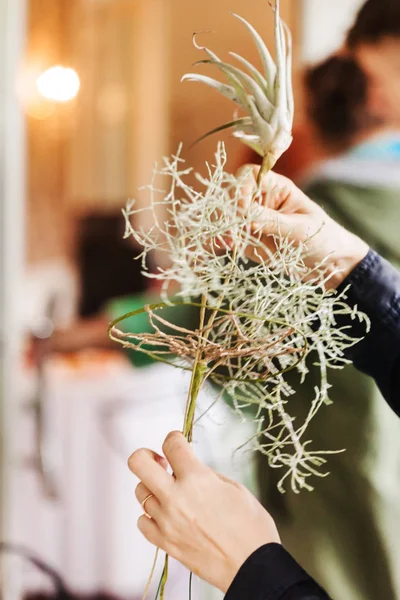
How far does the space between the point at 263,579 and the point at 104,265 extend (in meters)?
1.05

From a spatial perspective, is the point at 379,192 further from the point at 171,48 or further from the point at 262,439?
the point at 171,48

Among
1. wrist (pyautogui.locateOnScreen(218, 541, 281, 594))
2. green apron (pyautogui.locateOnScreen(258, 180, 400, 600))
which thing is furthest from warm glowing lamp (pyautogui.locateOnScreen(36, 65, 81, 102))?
wrist (pyautogui.locateOnScreen(218, 541, 281, 594))

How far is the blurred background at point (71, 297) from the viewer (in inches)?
49.1

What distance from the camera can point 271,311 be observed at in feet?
1.49

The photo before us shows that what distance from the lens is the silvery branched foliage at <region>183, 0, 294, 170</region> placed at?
43cm

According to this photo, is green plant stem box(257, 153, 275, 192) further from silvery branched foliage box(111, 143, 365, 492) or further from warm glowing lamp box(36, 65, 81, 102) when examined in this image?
warm glowing lamp box(36, 65, 81, 102)

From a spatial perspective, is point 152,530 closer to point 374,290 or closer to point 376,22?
point 374,290

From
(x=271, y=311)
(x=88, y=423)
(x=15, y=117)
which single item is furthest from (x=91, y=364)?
(x=271, y=311)

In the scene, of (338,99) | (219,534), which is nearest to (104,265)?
(338,99)

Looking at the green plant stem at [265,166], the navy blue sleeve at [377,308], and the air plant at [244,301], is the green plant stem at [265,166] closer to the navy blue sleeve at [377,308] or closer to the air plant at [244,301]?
the air plant at [244,301]

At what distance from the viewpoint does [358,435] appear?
59 centimetres

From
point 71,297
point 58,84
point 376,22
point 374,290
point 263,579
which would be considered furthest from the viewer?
point 71,297

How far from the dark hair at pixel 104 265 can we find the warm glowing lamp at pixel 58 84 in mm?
279

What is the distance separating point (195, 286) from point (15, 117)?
0.97m
